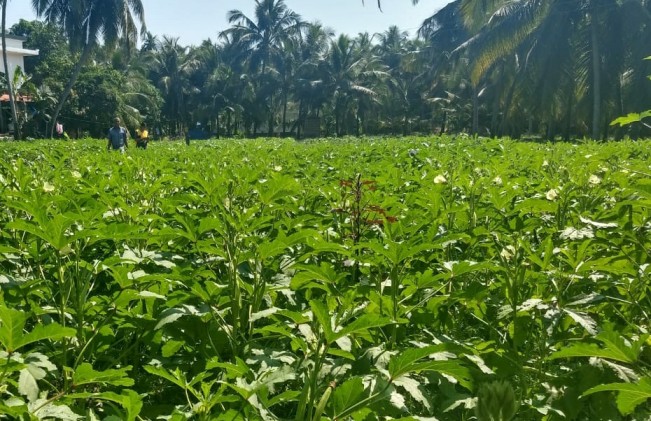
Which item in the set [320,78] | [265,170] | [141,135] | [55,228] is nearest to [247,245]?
[55,228]

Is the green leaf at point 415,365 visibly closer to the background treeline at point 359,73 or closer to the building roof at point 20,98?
the background treeline at point 359,73

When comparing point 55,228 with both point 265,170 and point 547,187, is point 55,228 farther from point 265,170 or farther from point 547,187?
point 265,170

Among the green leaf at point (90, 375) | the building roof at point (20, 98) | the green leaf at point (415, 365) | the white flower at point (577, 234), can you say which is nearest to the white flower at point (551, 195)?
the white flower at point (577, 234)

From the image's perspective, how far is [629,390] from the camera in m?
0.98

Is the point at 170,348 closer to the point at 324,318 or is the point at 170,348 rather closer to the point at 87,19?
the point at 324,318

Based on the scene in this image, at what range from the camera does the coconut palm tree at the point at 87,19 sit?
89.6ft

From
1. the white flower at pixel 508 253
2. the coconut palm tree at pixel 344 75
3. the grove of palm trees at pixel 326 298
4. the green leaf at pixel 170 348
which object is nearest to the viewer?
the grove of palm trees at pixel 326 298

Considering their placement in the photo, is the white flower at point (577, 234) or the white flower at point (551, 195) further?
the white flower at point (551, 195)

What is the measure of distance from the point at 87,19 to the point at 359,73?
22.6 m

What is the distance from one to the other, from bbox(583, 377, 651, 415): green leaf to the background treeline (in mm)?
20422

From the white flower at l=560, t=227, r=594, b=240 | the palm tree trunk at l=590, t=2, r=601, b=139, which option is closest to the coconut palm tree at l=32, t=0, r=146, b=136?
the palm tree trunk at l=590, t=2, r=601, b=139

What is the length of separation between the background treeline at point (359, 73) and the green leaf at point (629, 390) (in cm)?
2042

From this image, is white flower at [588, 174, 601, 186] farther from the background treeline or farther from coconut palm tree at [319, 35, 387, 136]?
coconut palm tree at [319, 35, 387, 136]

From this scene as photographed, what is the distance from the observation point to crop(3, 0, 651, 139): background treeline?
75.6 ft
